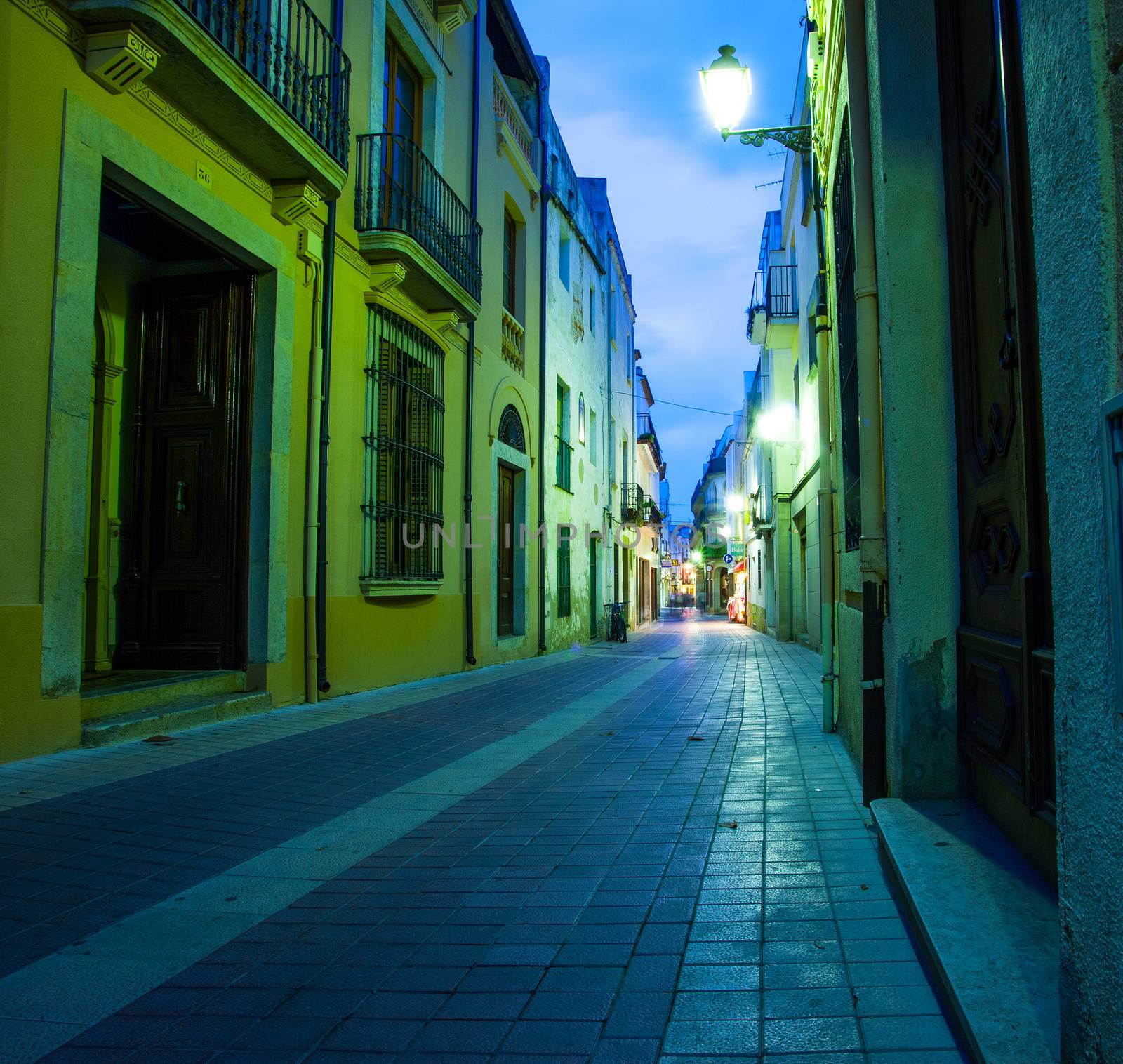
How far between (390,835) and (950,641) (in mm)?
2662

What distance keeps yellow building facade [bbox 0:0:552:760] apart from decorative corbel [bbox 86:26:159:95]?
0.6 inches

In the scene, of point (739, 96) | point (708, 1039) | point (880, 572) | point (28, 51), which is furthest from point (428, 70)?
point (708, 1039)

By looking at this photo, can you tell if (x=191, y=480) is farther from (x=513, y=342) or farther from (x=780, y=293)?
(x=780, y=293)

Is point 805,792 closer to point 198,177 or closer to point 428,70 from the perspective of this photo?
point 198,177

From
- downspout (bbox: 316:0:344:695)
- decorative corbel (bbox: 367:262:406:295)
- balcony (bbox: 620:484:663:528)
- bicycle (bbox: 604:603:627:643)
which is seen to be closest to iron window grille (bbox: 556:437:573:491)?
bicycle (bbox: 604:603:627:643)

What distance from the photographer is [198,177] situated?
712cm

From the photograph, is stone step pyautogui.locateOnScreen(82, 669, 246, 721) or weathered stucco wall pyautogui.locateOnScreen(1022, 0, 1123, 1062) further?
stone step pyautogui.locateOnScreen(82, 669, 246, 721)

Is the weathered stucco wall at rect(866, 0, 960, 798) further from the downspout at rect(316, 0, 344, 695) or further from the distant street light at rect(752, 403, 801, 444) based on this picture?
the distant street light at rect(752, 403, 801, 444)

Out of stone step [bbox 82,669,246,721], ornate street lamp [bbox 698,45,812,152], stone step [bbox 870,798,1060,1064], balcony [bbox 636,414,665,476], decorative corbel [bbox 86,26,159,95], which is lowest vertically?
stone step [bbox 870,798,1060,1064]

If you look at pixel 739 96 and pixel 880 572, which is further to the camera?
pixel 739 96

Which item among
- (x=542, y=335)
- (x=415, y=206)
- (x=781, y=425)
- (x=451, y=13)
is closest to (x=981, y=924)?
(x=415, y=206)

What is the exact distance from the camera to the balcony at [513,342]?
15117mm

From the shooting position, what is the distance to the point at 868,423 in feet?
14.6

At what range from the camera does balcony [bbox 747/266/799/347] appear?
1944 centimetres
